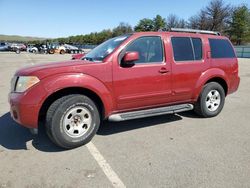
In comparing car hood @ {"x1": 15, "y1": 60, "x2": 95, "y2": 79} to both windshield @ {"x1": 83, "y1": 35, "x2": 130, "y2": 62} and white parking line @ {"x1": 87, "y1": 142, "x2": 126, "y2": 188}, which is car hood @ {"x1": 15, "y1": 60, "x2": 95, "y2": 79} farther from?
white parking line @ {"x1": 87, "y1": 142, "x2": 126, "y2": 188}

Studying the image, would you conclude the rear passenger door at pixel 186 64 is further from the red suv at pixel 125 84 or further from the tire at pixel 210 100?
the tire at pixel 210 100

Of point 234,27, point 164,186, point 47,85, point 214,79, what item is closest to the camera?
point 164,186

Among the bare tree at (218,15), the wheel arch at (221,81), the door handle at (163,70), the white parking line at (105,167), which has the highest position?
the bare tree at (218,15)

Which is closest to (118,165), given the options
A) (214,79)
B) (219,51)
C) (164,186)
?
(164,186)

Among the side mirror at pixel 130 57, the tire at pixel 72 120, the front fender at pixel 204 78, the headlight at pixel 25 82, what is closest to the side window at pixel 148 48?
the side mirror at pixel 130 57

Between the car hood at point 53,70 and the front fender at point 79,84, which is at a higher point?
the car hood at point 53,70

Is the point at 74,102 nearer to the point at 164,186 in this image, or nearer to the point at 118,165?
the point at 118,165

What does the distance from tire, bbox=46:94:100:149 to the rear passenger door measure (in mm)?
1806

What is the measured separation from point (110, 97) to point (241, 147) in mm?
2325

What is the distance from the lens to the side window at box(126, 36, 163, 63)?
484 centimetres

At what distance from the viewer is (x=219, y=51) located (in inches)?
237

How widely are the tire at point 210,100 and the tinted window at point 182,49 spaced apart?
86 centimetres

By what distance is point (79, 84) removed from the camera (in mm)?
4188

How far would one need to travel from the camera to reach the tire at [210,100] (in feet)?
19.1
